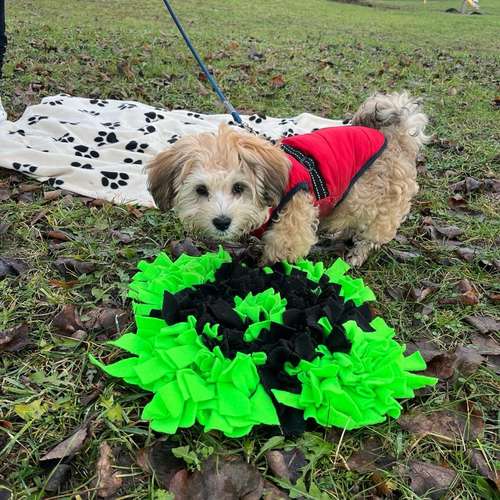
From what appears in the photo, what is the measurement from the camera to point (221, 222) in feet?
9.39

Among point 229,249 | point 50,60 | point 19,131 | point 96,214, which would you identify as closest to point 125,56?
point 50,60

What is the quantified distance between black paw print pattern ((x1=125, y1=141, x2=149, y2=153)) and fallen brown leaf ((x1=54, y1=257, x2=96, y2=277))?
2132 millimetres

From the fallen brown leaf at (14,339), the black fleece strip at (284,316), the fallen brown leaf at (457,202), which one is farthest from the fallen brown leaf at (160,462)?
the fallen brown leaf at (457,202)

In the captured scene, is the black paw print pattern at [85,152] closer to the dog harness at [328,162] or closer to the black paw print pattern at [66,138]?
the black paw print pattern at [66,138]

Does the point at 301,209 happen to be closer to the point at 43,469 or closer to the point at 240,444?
the point at 240,444

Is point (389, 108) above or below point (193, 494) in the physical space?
above

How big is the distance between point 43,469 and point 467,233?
3607 millimetres

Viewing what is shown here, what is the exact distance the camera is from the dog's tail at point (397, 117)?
3.79 meters

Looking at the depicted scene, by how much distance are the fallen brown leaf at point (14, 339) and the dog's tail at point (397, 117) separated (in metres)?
2.94

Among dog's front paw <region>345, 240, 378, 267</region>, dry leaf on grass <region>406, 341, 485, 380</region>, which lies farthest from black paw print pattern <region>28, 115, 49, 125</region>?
dry leaf on grass <region>406, 341, 485, 380</region>

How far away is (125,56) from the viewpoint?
8773 mm

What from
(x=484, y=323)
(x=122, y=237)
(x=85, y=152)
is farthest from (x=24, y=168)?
(x=484, y=323)

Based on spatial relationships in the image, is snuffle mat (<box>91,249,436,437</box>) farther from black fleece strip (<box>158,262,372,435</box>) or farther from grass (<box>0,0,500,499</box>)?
grass (<box>0,0,500,499</box>)

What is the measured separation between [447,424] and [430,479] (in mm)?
345
